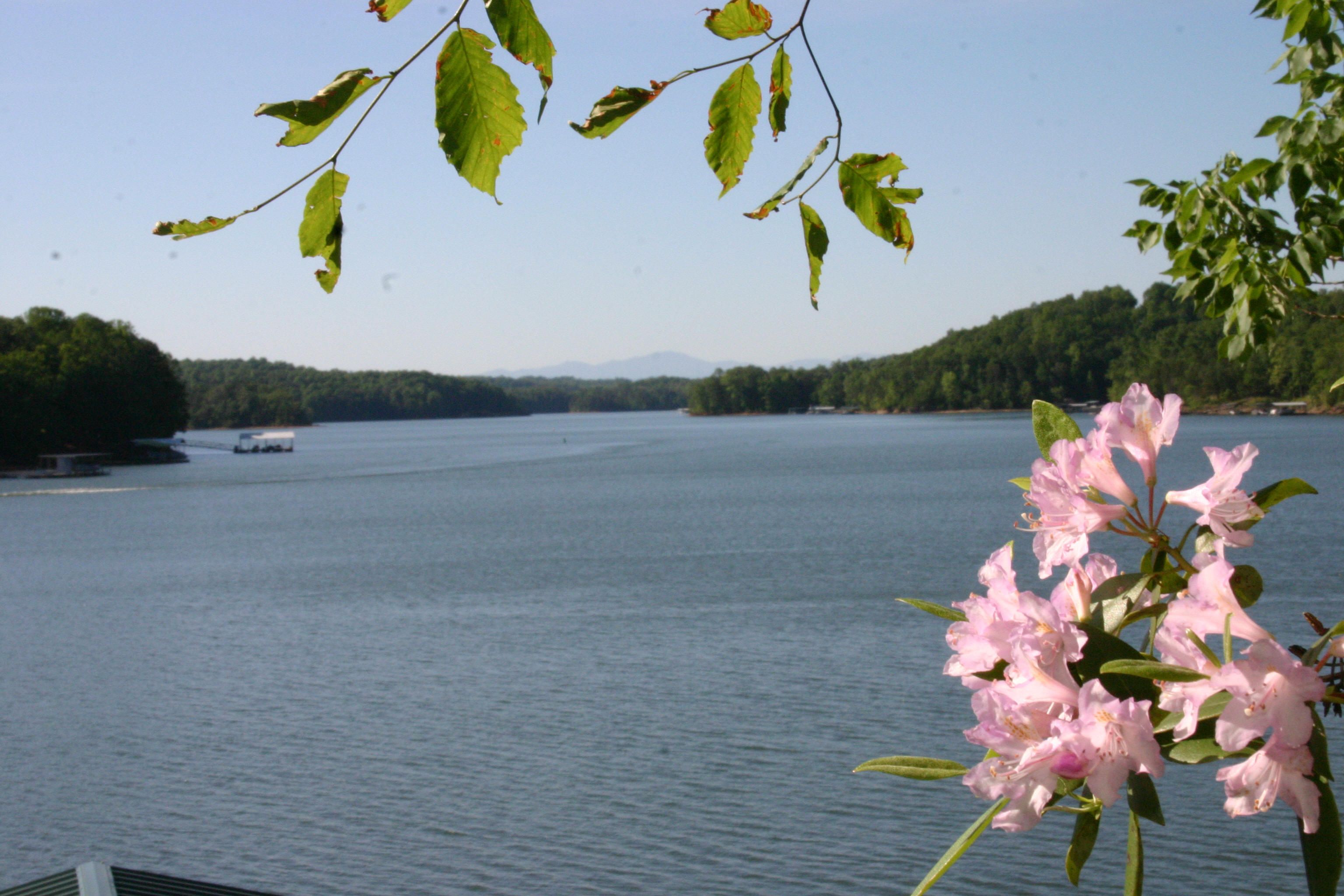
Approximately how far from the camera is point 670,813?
11984 mm

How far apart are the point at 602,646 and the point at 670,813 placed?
8.11 metres

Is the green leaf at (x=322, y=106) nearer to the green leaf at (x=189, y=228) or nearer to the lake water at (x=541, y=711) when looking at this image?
the green leaf at (x=189, y=228)

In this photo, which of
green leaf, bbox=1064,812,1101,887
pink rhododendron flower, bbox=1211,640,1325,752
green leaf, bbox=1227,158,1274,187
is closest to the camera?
pink rhododendron flower, bbox=1211,640,1325,752

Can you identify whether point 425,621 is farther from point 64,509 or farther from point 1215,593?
point 64,509

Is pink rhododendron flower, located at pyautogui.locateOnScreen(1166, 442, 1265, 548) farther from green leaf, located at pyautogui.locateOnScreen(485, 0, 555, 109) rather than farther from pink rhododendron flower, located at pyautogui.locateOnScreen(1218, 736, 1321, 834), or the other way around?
green leaf, located at pyautogui.locateOnScreen(485, 0, 555, 109)

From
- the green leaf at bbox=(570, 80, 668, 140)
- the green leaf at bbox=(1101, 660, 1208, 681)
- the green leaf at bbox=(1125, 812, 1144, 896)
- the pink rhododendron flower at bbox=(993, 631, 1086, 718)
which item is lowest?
the green leaf at bbox=(1125, 812, 1144, 896)

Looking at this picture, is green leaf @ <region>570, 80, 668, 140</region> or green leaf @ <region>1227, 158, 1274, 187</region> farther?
green leaf @ <region>1227, 158, 1274, 187</region>

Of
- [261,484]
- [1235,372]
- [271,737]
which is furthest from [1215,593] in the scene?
[1235,372]

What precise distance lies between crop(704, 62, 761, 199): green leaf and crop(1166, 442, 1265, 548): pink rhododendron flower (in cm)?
45

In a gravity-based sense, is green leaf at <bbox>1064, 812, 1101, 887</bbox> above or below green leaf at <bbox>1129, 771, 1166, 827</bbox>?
below

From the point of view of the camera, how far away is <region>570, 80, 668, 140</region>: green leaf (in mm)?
911

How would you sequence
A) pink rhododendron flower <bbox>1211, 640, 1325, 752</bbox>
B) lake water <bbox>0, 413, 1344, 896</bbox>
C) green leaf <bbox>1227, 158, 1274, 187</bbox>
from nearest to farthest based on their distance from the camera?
pink rhododendron flower <bbox>1211, 640, 1325, 752</bbox> → green leaf <bbox>1227, 158, 1274, 187</bbox> → lake water <bbox>0, 413, 1344, 896</bbox>

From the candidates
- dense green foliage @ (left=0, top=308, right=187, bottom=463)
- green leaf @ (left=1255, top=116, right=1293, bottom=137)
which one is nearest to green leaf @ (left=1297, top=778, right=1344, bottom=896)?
green leaf @ (left=1255, top=116, right=1293, bottom=137)

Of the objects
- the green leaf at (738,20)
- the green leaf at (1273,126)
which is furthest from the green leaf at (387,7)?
the green leaf at (1273,126)
